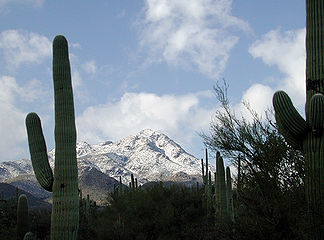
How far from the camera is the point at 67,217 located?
23.6ft

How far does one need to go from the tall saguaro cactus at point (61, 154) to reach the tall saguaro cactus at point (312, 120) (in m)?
4.07

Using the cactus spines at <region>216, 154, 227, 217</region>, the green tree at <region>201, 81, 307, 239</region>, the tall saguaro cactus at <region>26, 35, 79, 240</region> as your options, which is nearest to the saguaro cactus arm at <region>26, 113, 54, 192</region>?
the tall saguaro cactus at <region>26, 35, 79, 240</region>

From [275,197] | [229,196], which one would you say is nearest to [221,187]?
[229,196]

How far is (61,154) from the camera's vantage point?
7539 millimetres

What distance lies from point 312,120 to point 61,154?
15.4ft

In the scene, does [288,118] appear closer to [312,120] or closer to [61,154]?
[312,120]

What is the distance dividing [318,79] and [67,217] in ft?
16.7

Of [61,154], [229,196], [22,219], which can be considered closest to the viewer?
[61,154]

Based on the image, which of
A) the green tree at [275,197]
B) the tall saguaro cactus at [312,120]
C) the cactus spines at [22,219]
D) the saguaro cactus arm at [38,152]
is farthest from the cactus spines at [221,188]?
the tall saguaro cactus at [312,120]

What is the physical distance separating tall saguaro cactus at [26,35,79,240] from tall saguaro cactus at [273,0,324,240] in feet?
13.4

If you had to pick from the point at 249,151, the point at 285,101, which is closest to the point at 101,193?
the point at 249,151

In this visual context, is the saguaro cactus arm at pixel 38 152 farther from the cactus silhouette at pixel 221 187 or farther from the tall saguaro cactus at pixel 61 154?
the cactus silhouette at pixel 221 187

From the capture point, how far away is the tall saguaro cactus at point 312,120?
561 centimetres

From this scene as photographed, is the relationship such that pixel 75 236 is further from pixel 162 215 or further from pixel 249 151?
pixel 162 215
